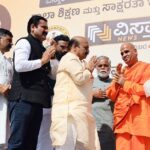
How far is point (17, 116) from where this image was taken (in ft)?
10.9

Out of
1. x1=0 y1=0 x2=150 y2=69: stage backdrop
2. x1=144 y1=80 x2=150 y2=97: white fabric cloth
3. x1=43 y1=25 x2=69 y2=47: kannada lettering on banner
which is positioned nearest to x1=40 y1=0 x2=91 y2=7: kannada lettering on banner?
x1=0 y1=0 x2=150 y2=69: stage backdrop

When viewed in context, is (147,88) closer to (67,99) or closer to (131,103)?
(131,103)

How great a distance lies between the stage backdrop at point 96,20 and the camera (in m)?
4.25

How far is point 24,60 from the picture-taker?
332cm

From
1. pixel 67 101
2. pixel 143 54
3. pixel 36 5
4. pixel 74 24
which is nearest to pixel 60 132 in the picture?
pixel 67 101

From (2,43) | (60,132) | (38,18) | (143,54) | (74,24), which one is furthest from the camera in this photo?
(74,24)

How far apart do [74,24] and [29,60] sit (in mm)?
1335

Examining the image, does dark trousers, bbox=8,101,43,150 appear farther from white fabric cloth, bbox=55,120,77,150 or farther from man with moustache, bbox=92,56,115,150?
man with moustache, bbox=92,56,115,150

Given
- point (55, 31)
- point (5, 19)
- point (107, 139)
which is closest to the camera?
point (107, 139)

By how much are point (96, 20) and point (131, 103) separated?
122 cm

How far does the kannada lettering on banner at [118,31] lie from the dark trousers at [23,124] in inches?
51.2

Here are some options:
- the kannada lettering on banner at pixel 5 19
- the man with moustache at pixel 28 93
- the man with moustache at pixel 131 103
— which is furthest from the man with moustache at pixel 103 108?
the kannada lettering on banner at pixel 5 19

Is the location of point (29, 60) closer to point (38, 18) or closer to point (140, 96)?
point (38, 18)

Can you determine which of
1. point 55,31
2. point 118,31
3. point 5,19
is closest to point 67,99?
point 118,31
